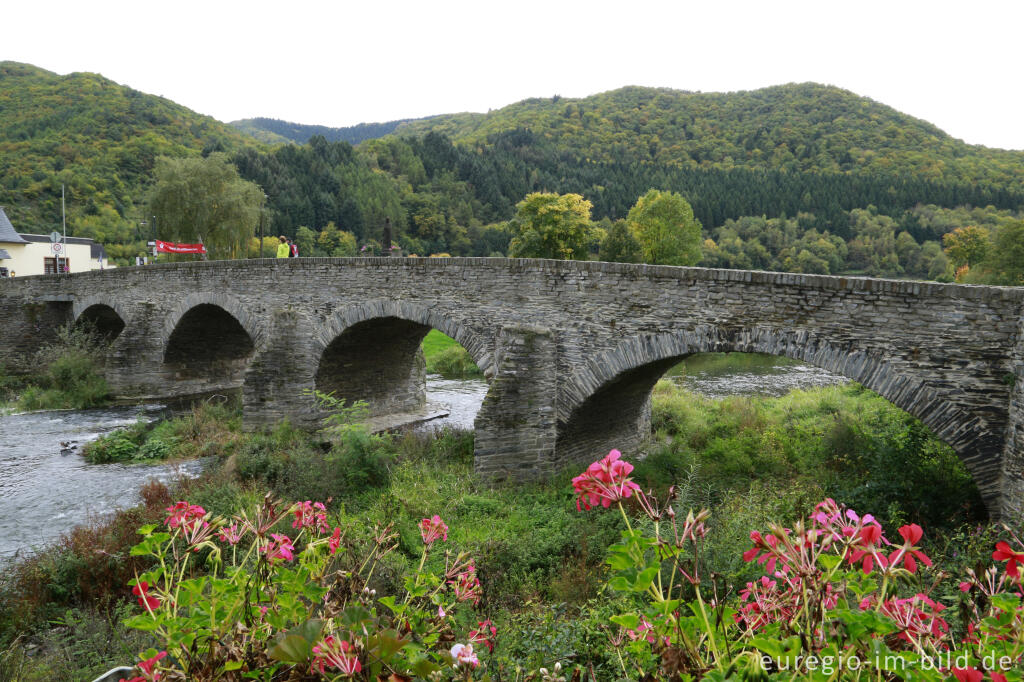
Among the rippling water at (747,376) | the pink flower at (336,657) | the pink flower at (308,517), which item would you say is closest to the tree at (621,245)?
the rippling water at (747,376)

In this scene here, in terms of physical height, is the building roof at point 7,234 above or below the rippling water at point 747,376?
above

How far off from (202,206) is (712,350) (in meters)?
29.9

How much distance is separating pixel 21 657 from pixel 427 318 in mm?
Answer: 8618

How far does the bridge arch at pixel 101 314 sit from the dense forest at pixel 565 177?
6794 mm

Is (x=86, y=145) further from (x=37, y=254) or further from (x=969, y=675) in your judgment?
(x=969, y=675)

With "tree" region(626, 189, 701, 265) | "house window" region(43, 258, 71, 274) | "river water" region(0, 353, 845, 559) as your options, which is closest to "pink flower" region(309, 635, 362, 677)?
"river water" region(0, 353, 845, 559)

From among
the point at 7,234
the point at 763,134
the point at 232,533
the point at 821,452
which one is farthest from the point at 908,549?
the point at 763,134

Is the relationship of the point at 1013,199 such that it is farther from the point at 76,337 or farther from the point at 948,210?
the point at 76,337

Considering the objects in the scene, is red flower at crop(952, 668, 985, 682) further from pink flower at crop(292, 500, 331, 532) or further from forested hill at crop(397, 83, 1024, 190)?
forested hill at crop(397, 83, 1024, 190)

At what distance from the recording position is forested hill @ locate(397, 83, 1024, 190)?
257 ft

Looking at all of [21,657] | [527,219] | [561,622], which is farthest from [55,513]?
[527,219]

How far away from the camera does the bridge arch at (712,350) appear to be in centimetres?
730

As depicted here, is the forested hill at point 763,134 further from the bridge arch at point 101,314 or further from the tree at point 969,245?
the bridge arch at point 101,314

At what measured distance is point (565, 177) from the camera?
84.4m
